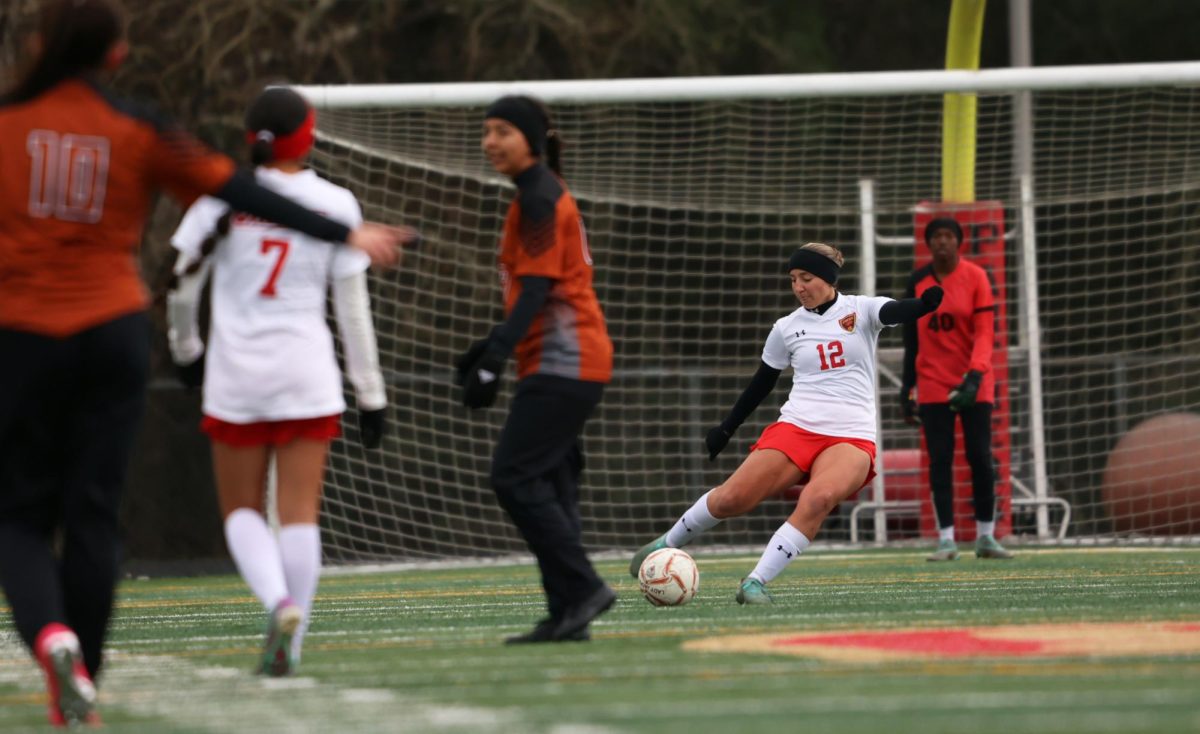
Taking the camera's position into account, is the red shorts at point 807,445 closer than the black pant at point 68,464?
No

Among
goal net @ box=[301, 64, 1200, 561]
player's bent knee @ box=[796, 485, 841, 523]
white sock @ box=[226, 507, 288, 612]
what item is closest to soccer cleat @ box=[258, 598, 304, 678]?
white sock @ box=[226, 507, 288, 612]

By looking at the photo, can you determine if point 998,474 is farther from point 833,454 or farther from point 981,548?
point 833,454

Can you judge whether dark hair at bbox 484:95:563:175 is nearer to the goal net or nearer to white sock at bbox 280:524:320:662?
white sock at bbox 280:524:320:662

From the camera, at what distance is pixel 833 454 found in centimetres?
892

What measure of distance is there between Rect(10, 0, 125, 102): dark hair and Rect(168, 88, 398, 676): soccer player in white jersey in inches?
32.1

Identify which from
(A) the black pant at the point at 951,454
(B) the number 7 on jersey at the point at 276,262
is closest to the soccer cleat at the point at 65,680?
(B) the number 7 on jersey at the point at 276,262

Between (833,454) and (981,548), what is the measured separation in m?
3.37

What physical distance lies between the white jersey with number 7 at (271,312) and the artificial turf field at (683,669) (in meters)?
0.84

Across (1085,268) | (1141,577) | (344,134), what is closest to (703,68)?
(1085,268)

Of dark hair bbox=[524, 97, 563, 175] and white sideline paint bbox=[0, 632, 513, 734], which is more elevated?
dark hair bbox=[524, 97, 563, 175]

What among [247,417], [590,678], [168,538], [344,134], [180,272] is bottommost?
[168,538]

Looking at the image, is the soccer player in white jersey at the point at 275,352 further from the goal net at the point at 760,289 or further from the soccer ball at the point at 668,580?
the goal net at the point at 760,289

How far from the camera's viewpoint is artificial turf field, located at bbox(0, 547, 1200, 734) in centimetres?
466

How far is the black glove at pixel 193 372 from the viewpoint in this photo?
20.4ft
